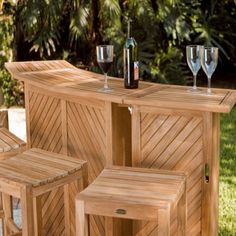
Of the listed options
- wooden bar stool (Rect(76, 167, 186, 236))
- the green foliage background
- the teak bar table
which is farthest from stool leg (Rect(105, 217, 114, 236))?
the green foliage background

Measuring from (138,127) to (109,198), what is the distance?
1.93 feet

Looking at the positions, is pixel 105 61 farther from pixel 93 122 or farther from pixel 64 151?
pixel 64 151

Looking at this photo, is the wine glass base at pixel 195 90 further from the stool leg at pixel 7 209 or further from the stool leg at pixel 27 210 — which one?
the stool leg at pixel 7 209

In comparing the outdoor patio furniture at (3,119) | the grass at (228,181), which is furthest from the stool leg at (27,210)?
the grass at (228,181)

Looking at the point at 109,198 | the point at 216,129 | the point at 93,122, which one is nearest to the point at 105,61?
the point at 93,122

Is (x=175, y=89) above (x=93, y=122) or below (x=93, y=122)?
above

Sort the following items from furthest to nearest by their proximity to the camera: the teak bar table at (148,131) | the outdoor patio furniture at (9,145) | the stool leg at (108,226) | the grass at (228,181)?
1. the grass at (228,181)
2. the outdoor patio furniture at (9,145)
3. the stool leg at (108,226)
4. the teak bar table at (148,131)

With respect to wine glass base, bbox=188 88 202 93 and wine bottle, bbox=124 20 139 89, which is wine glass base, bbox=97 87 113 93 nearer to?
wine bottle, bbox=124 20 139 89

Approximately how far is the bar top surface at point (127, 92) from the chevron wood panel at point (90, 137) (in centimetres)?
12

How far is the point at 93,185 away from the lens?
83.5 inches

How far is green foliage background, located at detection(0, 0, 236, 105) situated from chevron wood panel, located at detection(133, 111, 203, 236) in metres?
4.58

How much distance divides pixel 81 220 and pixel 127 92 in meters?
0.71

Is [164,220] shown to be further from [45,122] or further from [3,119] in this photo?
[3,119]

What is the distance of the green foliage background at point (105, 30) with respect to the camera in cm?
702
